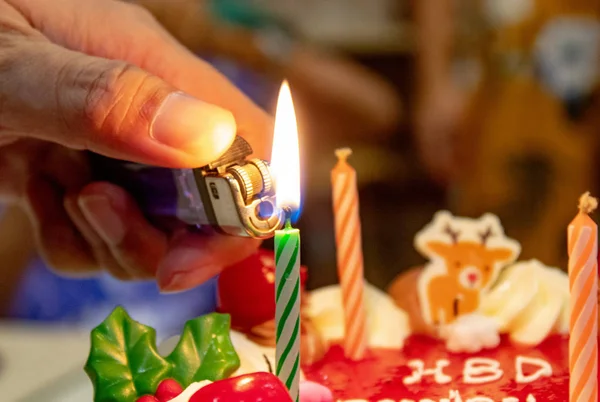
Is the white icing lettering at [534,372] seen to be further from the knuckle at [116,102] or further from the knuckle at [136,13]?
the knuckle at [136,13]

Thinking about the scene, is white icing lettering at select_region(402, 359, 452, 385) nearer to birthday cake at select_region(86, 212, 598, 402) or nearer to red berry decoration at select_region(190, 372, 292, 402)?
birthday cake at select_region(86, 212, 598, 402)

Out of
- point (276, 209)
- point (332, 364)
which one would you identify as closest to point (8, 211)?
point (332, 364)

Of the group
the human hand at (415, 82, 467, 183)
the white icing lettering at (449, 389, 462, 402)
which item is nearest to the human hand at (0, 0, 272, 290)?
the white icing lettering at (449, 389, 462, 402)

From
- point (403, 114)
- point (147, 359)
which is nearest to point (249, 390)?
point (147, 359)

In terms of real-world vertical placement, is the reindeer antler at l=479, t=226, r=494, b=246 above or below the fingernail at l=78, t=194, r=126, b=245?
above

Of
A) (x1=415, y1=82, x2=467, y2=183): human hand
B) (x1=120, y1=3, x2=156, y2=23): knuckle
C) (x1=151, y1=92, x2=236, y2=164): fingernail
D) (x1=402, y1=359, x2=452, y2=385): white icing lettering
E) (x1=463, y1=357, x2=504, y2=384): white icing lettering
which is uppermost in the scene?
(x1=120, y1=3, x2=156, y2=23): knuckle

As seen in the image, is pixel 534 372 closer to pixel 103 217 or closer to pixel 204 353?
pixel 204 353
